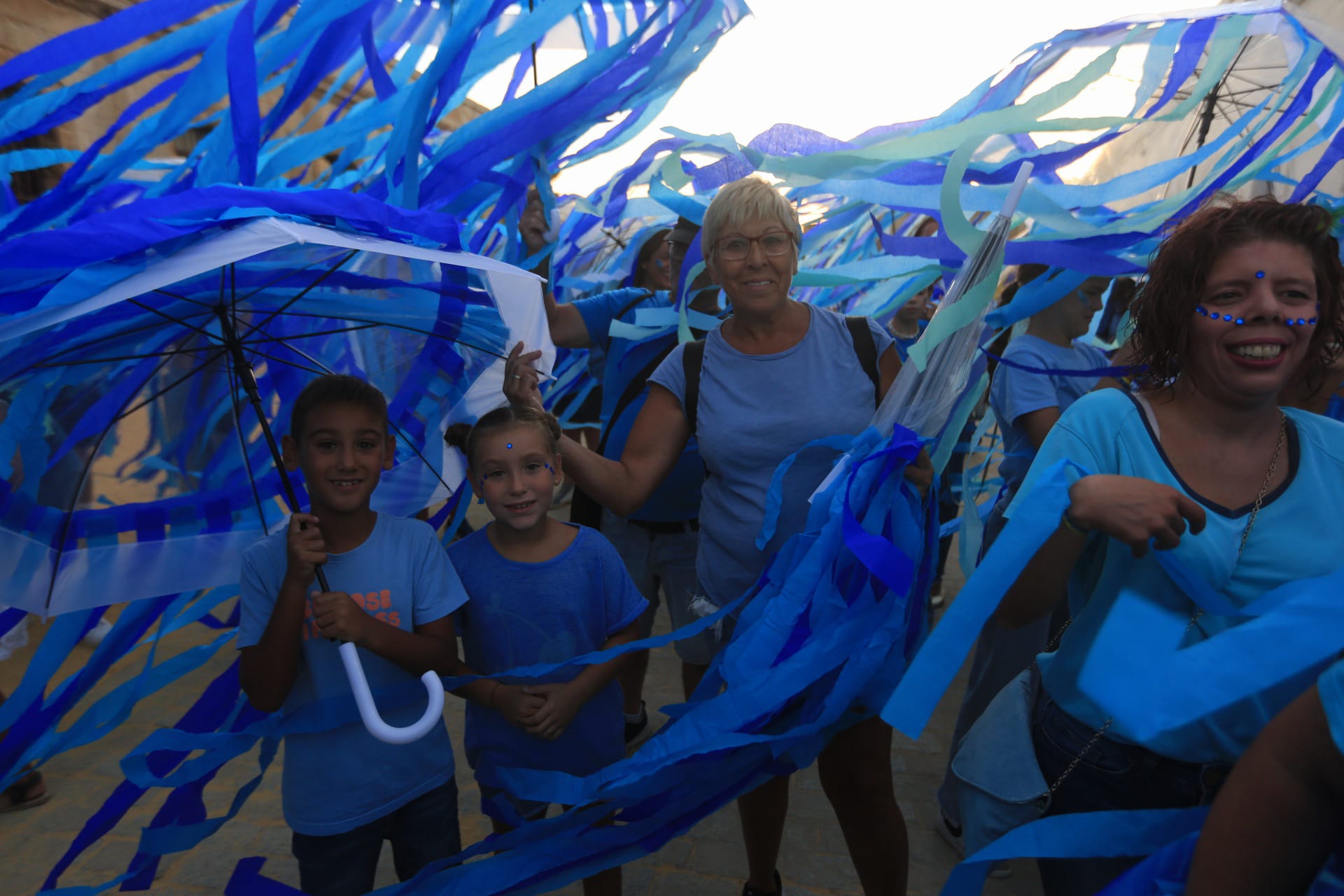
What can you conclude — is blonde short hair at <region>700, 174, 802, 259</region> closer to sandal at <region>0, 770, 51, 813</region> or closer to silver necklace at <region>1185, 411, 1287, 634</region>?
silver necklace at <region>1185, 411, 1287, 634</region>

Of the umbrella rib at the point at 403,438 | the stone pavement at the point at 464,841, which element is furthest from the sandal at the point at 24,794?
the umbrella rib at the point at 403,438

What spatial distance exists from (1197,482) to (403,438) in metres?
1.72

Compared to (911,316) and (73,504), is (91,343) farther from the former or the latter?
(911,316)

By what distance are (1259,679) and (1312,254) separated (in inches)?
26.1

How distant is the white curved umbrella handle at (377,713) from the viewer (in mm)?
1420

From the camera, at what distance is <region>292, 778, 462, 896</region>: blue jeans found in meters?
1.73

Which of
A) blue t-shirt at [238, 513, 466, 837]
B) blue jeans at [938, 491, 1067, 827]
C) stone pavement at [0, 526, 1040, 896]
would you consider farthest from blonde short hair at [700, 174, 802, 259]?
stone pavement at [0, 526, 1040, 896]

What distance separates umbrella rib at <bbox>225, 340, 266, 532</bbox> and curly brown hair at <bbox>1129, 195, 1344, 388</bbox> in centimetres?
183

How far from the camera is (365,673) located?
1814 millimetres

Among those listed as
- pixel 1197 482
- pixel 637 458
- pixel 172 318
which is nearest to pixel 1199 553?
pixel 1197 482

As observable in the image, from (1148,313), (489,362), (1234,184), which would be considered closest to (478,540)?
(489,362)

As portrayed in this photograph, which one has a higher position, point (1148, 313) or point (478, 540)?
point (1148, 313)

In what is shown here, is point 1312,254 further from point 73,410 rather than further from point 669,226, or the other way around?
point 669,226

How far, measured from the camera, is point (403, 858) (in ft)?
6.04
